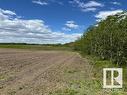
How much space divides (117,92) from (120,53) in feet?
44.8

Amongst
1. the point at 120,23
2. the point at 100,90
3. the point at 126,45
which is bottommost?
the point at 100,90

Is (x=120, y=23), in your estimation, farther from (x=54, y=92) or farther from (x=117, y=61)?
(x=54, y=92)

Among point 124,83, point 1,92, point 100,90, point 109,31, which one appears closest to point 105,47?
point 109,31

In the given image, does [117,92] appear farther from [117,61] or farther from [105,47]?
[105,47]

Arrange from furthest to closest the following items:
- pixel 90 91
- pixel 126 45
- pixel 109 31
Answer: pixel 109 31 < pixel 126 45 < pixel 90 91

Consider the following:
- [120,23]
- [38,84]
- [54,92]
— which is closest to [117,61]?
[120,23]

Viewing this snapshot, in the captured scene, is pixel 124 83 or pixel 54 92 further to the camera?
pixel 124 83

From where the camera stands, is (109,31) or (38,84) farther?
(109,31)

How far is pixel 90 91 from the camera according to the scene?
15.0 meters

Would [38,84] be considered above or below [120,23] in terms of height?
below

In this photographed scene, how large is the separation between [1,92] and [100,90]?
4577 mm

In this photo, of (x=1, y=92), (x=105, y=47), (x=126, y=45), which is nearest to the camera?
(x=1, y=92)

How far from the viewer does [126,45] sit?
2761 cm

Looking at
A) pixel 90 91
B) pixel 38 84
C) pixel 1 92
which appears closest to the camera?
pixel 1 92
